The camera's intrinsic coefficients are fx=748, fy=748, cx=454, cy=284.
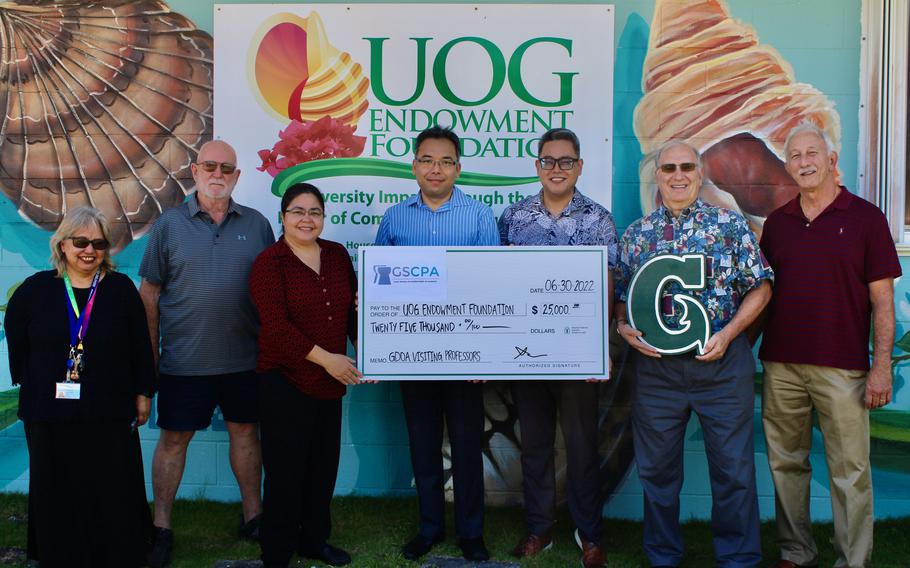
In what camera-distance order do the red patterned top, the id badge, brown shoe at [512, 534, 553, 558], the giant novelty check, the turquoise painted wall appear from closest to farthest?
the id badge, the red patterned top, the giant novelty check, brown shoe at [512, 534, 553, 558], the turquoise painted wall

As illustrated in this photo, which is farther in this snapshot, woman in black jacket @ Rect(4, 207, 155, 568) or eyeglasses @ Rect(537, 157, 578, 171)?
eyeglasses @ Rect(537, 157, 578, 171)

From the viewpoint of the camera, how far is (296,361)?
10.2 feet

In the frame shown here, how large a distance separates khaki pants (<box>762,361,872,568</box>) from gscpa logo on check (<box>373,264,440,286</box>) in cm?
156

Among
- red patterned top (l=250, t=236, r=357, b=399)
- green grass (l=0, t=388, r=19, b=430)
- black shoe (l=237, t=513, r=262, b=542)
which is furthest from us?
green grass (l=0, t=388, r=19, b=430)

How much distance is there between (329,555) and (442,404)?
2.78ft

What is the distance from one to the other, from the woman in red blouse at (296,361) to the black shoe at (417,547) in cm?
51

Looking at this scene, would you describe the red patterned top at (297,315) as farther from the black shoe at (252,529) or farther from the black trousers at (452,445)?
the black shoe at (252,529)

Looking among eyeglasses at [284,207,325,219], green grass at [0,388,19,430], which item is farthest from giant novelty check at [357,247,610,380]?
green grass at [0,388,19,430]

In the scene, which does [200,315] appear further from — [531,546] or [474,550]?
[531,546]

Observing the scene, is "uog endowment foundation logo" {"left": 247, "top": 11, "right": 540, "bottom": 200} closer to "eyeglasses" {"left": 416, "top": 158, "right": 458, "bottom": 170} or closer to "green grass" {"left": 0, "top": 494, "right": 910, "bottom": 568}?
"eyeglasses" {"left": 416, "top": 158, "right": 458, "bottom": 170}

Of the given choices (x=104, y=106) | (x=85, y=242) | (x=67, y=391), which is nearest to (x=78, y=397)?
(x=67, y=391)

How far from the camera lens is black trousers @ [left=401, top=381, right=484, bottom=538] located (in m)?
3.38

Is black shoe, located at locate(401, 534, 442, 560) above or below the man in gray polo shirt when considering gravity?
below

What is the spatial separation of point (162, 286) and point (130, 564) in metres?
1.24
